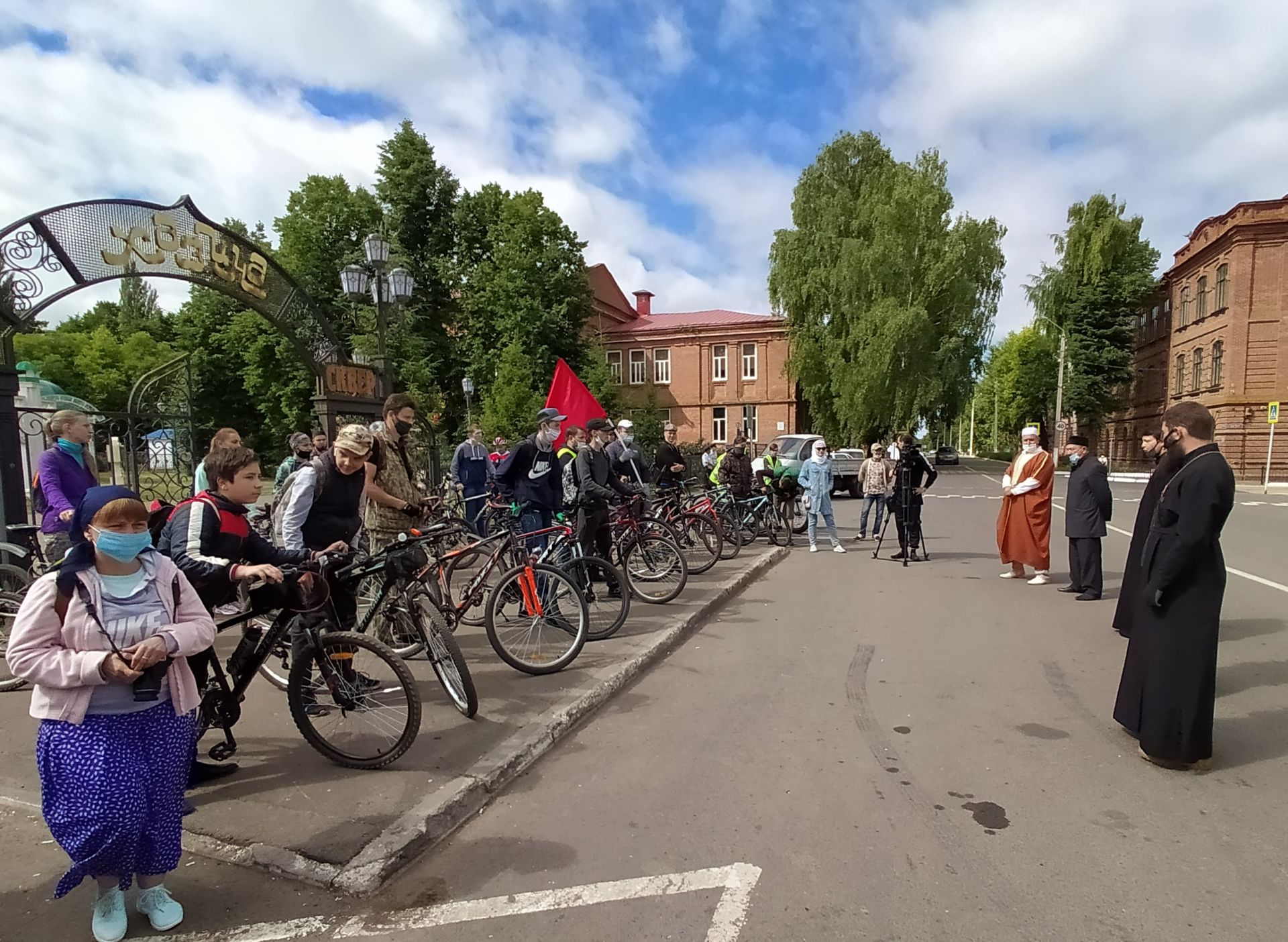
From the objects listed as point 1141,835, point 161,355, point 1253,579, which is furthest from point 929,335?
point 161,355

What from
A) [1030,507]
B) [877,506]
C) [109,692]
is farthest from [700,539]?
[109,692]

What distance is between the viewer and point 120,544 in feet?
8.20

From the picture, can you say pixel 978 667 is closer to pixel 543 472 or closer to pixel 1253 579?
pixel 543 472

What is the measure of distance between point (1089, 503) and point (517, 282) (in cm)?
2825

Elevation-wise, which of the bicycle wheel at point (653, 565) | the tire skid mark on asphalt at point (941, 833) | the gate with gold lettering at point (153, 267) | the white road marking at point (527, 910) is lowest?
the tire skid mark on asphalt at point (941, 833)

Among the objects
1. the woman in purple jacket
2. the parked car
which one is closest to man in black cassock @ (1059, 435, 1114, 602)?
the woman in purple jacket

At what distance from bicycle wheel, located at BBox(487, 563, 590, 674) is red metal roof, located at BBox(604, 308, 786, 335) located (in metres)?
39.6

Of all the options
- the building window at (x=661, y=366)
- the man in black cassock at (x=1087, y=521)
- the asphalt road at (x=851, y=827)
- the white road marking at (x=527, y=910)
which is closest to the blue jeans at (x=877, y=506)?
the man in black cassock at (x=1087, y=521)

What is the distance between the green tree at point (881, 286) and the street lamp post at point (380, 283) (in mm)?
24092

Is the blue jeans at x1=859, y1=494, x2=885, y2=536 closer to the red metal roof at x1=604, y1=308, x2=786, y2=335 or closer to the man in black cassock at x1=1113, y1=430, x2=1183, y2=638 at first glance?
the man in black cassock at x1=1113, y1=430, x2=1183, y2=638

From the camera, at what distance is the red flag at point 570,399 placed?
9.93 m

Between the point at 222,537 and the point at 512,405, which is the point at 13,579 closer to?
the point at 222,537

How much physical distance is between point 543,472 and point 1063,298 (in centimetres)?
4767

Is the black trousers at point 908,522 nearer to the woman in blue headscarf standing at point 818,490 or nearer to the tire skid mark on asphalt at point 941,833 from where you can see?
the woman in blue headscarf standing at point 818,490
